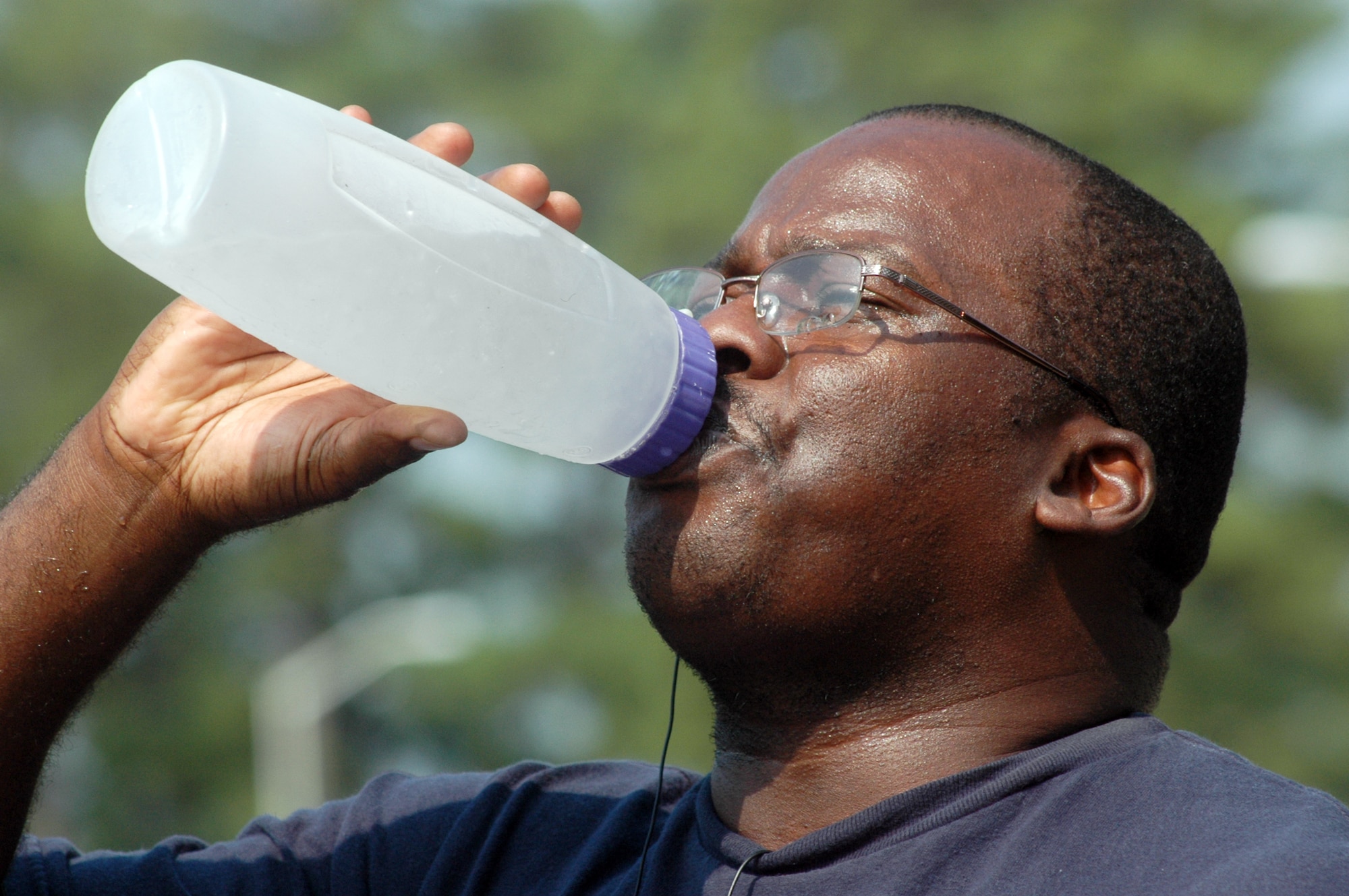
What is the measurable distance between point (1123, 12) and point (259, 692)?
1381 centimetres

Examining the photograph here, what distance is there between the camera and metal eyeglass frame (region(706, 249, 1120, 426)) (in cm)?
257

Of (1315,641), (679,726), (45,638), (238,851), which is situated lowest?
(679,726)

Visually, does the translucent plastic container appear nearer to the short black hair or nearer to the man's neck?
the man's neck

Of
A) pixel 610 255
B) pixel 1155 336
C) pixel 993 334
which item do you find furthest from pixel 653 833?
pixel 610 255

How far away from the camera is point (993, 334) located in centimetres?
257

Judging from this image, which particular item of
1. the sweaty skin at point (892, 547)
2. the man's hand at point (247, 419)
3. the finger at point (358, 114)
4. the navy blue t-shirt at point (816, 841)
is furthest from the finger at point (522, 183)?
the navy blue t-shirt at point (816, 841)

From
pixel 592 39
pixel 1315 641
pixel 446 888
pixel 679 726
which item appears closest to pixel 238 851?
pixel 446 888

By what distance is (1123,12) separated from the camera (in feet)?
51.5

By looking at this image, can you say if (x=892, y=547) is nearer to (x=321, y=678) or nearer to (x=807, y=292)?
(x=807, y=292)

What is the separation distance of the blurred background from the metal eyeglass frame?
8.38m

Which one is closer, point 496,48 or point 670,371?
point 670,371

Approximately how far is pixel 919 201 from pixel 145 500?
1.52 metres

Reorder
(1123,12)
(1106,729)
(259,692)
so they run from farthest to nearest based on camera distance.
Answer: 1. (259,692)
2. (1123,12)
3. (1106,729)

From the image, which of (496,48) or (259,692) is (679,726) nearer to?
(259,692)
